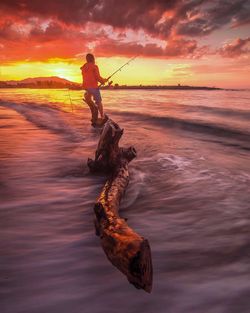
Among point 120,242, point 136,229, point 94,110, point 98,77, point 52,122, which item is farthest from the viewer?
point 52,122

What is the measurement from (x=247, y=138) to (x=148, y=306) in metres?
13.3

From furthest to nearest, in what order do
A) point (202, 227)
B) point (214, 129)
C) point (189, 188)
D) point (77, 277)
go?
point (214, 129) < point (189, 188) < point (202, 227) < point (77, 277)

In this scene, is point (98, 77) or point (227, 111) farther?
point (227, 111)

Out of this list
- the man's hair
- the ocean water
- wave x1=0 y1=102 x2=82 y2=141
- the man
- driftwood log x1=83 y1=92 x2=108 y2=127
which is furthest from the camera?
driftwood log x1=83 y1=92 x2=108 y2=127

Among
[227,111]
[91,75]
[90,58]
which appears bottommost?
[227,111]

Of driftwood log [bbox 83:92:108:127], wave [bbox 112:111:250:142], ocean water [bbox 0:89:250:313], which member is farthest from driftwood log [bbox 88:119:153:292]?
wave [bbox 112:111:250:142]

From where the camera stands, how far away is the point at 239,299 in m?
2.77

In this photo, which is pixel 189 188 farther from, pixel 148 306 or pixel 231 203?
pixel 148 306

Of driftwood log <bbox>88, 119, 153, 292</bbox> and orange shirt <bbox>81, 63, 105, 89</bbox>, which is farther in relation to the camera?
orange shirt <bbox>81, 63, 105, 89</bbox>

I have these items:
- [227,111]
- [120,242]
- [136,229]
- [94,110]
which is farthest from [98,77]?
[227,111]

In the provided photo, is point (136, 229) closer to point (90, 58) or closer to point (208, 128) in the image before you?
point (90, 58)

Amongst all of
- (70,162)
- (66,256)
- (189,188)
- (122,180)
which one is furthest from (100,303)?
(70,162)

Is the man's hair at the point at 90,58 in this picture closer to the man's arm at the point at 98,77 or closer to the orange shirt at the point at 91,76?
the orange shirt at the point at 91,76

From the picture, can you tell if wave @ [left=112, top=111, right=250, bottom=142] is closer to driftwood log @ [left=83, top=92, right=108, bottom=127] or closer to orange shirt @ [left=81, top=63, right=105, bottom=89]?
driftwood log @ [left=83, top=92, right=108, bottom=127]
